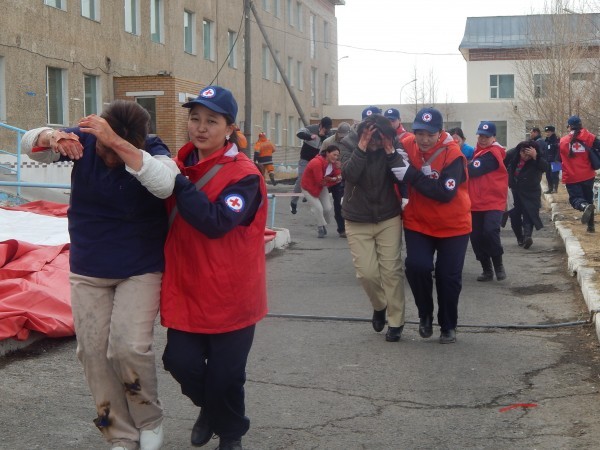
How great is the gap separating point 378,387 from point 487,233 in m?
5.27

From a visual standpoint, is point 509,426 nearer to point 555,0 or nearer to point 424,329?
point 424,329

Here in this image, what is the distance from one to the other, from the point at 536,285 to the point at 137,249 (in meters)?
7.39

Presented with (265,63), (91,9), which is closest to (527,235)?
(91,9)

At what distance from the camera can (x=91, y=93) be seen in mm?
28078

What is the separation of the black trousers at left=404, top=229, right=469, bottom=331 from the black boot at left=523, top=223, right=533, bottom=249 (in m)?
7.18

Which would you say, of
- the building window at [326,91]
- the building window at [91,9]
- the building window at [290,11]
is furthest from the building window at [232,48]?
the building window at [326,91]

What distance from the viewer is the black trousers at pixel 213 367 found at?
451 cm

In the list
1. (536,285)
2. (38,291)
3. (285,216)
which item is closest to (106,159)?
(38,291)

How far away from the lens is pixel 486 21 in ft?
238

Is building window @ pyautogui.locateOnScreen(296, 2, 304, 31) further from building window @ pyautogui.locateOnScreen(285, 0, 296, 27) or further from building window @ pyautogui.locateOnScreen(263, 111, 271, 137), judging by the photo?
building window @ pyautogui.locateOnScreen(263, 111, 271, 137)

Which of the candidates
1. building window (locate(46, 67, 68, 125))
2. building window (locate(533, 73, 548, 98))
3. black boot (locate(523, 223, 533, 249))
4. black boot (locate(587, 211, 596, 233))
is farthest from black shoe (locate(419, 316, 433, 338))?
building window (locate(533, 73, 548, 98))

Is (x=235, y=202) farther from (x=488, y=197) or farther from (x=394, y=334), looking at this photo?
(x=488, y=197)

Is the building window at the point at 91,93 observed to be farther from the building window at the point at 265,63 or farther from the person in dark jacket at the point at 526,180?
the building window at the point at 265,63

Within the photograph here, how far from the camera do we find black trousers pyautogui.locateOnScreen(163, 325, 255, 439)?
451cm
